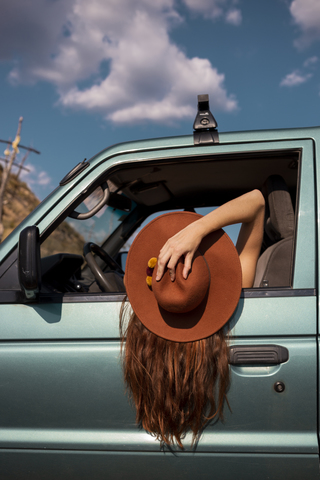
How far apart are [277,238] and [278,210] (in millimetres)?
158

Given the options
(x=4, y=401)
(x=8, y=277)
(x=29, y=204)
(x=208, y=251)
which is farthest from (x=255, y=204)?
(x=29, y=204)

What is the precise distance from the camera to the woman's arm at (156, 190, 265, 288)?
1.42m

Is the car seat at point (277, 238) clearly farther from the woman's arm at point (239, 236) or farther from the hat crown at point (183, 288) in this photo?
the hat crown at point (183, 288)

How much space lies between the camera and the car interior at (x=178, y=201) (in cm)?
179

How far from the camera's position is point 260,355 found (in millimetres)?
1455

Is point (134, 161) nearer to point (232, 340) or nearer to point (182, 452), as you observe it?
point (232, 340)

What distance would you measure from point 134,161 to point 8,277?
0.82 m

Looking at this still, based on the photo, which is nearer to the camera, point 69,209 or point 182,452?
point 182,452

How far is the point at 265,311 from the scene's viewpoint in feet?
4.94

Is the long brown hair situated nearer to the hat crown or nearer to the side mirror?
the hat crown

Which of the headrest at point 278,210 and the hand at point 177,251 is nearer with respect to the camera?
the hand at point 177,251

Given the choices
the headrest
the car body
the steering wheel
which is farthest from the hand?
the steering wheel

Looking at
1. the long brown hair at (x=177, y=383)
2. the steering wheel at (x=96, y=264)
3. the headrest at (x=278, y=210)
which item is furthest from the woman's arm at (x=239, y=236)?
the steering wheel at (x=96, y=264)

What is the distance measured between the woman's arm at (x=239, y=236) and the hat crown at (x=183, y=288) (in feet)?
0.09
